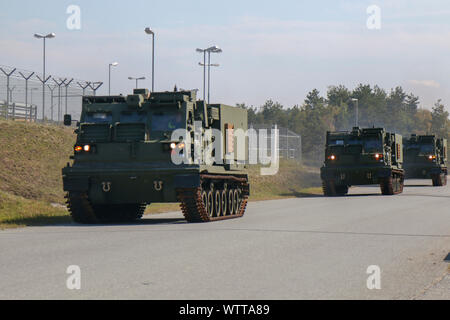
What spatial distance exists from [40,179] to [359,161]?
13.5m

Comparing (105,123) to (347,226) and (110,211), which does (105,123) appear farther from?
(347,226)

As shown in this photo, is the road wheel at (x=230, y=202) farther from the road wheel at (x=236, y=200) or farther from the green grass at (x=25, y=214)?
the green grass at (x=25, y=214)

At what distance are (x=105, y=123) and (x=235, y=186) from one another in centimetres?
435

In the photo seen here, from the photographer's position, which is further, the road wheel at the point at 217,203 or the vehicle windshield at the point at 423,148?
the vehicle windshield at the point at 423,148

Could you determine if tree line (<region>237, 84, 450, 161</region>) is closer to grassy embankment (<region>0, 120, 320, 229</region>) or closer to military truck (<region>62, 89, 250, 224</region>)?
grassy embankment (<region>0, 120, 320, 229</region>)

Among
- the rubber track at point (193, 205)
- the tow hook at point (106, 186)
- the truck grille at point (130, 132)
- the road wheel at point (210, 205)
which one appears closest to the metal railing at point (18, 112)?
the truck grille at point (130, 132)

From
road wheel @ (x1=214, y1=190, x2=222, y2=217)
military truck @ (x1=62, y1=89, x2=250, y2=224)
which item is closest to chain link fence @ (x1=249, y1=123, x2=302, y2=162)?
road wheel @ (x1=214, y1=190, x2=222, y2=217)

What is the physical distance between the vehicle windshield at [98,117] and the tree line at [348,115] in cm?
7444

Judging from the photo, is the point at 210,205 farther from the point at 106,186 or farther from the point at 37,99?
the point at 37,99

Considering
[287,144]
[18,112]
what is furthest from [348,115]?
[18,112]

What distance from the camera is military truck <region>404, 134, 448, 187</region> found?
47.2 metres

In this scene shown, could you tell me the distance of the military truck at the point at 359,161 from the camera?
34062mm

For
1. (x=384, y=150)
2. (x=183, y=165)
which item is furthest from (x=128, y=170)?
(x=384, y=150)

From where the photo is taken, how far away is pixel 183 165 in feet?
60.4
